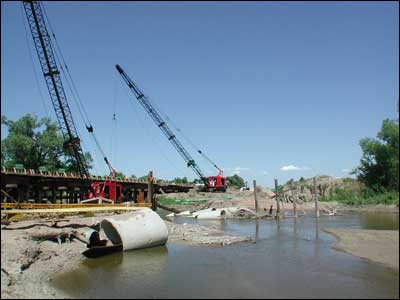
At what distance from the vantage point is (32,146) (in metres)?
71.1

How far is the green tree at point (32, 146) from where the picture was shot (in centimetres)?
6962

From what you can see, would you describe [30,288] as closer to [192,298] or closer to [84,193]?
[192,298]

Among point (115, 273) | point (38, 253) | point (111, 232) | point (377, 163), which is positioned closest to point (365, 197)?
point (377, 163)

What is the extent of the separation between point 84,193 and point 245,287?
50.7m

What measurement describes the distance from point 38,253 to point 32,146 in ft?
185

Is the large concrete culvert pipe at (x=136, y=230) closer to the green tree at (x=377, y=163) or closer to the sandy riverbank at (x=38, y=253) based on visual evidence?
the sandy riverbank at (x=38, y=253)

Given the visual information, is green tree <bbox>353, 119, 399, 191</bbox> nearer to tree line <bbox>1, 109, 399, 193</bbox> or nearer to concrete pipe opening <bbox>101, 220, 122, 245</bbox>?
tree line <bbox>1, 109, 399, 193</bbox>

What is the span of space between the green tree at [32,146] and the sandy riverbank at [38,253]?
47.1 m

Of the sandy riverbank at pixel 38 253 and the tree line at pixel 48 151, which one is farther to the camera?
the tree line at pixel 48 151

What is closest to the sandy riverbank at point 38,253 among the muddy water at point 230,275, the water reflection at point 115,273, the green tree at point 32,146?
the water reflection at point 115,273

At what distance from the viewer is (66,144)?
206ft

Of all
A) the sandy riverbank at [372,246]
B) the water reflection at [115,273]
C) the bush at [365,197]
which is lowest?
the water reflection at [115,273]

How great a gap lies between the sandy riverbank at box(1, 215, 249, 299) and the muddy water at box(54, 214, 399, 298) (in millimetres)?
903

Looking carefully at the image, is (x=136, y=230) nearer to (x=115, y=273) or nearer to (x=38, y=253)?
(x=115, y=273)
